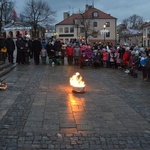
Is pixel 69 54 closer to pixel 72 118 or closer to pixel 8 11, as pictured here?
pixel 72 118

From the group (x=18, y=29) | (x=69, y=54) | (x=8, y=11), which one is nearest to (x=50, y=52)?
(x=69, y=54)

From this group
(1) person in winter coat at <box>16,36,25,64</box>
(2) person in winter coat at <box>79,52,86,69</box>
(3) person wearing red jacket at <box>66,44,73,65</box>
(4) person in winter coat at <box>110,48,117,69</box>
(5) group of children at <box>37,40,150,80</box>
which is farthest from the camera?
(3) person wearing red jacket at <box>66,44,73,65</box>

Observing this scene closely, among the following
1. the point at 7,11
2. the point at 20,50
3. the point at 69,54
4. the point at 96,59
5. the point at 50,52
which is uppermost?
the point at 7,11

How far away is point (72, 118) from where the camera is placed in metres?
7.52

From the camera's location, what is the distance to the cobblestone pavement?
5845mm

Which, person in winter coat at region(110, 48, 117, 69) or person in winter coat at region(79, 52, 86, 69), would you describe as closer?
person in winter coat at region(79, 52, 86, 69)

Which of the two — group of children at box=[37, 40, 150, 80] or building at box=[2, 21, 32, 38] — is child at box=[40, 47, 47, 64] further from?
building at box=[2, 21, 32, 38]

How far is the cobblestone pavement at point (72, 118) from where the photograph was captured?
19.2 ft

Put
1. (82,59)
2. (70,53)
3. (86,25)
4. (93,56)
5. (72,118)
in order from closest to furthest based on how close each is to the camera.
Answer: (72,118) → (82,59) → (93,56) → (70,53) → (86,25)

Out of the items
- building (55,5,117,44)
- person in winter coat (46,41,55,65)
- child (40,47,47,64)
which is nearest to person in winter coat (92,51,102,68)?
person in winter coat (46,41,55,65)

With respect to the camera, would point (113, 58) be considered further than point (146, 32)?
No

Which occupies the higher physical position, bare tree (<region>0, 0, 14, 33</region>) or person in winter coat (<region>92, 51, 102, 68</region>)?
bare tree (<region>0, 0, 14, 33</region>)

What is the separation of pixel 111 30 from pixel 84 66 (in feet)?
237

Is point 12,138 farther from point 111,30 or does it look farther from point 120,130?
point 111,30
